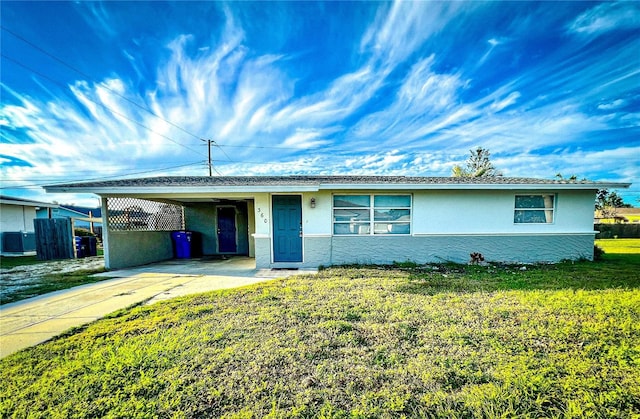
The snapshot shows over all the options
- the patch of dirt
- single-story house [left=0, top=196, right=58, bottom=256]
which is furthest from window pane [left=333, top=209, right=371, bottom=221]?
single-story house [left=0, top=196, right=58, bottom=256]

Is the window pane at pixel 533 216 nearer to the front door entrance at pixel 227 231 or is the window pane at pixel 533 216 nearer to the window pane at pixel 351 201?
the window pane at pixel 351 201

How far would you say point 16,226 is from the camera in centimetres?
1358

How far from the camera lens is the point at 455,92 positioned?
11805 millimetres

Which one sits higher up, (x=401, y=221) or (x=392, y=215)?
(x=392, y=215)

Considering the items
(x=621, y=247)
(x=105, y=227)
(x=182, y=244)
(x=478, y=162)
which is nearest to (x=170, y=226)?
(x=182, y=244)

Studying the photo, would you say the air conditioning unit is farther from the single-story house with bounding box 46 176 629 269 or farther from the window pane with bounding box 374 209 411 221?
the window pane with bounding box 374 209 411 221

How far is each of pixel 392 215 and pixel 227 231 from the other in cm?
758

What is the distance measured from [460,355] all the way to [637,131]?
51.1 ft

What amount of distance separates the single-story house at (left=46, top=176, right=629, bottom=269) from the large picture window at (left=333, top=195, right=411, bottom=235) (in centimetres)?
3

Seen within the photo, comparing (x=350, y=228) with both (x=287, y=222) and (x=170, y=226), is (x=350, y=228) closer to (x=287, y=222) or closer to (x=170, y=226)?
(x=287, y=222)

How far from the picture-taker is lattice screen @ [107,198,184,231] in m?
8.36

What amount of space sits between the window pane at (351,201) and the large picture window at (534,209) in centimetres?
523

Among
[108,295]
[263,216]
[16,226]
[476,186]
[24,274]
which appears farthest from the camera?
[16,226]

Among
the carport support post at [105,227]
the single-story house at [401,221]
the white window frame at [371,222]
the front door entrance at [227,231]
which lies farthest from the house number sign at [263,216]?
the carport support post at [105,227]
